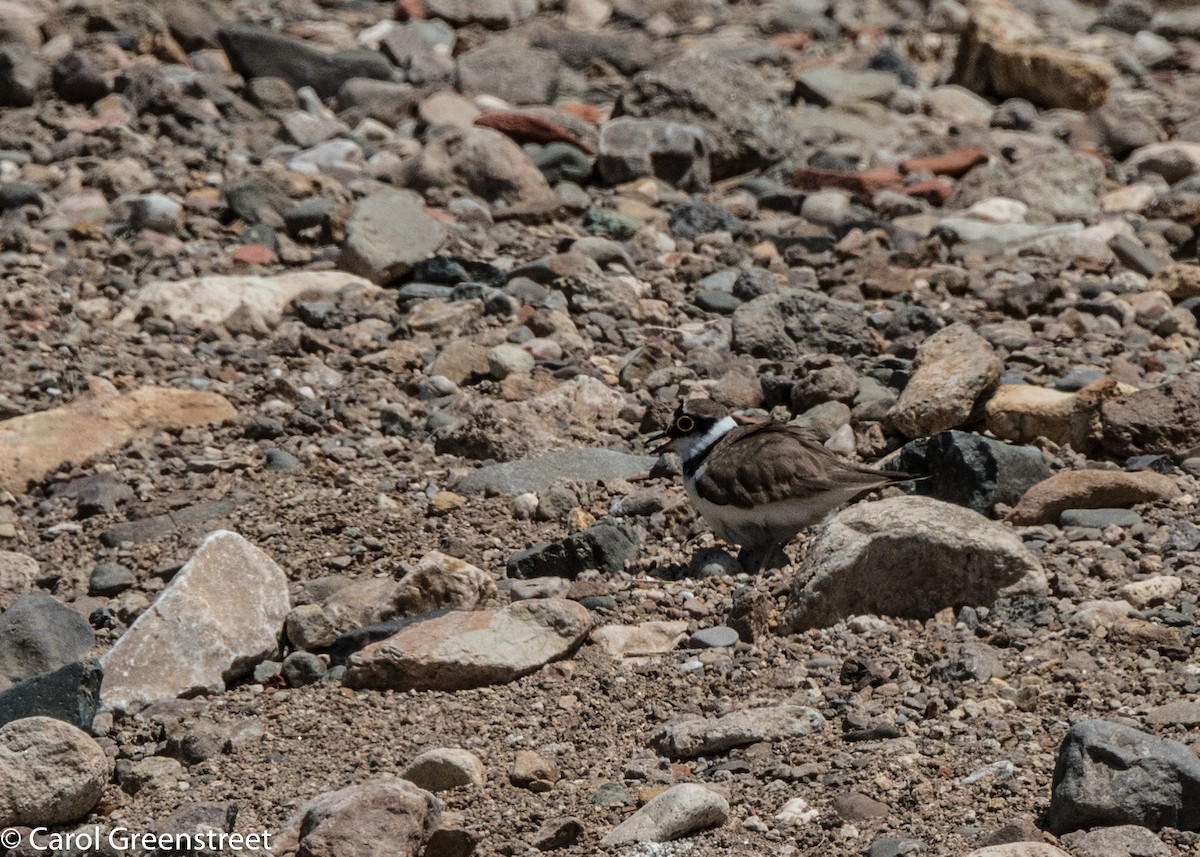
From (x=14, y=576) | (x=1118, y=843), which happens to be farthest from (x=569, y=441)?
(x=1118, y=843)

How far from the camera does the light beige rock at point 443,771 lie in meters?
4.80

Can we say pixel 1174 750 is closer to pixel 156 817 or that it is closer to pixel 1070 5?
pixel 156 817

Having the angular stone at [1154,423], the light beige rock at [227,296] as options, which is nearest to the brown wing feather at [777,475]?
the angular stone at [1154,423]

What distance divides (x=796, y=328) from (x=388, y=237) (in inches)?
102

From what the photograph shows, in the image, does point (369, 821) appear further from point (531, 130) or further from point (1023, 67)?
point (1023, 67)

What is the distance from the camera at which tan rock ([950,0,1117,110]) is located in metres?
13.5

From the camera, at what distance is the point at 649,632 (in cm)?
577

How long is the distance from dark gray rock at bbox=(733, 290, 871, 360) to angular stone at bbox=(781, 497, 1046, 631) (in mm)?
2765

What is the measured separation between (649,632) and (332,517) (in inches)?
67.4

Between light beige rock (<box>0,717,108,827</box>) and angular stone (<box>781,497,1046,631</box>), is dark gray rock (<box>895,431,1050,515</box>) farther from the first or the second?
light beige rock (<box>0,717,108,827</box>)

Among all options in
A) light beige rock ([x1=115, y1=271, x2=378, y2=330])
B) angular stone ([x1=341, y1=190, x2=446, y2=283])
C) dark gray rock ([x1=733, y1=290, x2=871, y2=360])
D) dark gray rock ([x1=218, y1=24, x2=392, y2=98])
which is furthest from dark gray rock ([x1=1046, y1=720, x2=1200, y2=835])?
dark gray rock ([x1=218, y1=24, x2=392, y2=98])

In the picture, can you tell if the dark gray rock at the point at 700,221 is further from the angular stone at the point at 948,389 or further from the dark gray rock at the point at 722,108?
the angular stone at the point at 948,389

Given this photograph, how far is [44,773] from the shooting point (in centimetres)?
473

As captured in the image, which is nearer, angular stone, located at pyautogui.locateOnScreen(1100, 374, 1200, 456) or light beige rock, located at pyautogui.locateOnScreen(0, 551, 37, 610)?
light beige rock, located at pyautogui.locateOnScreen(0, 551, 37, 610)
